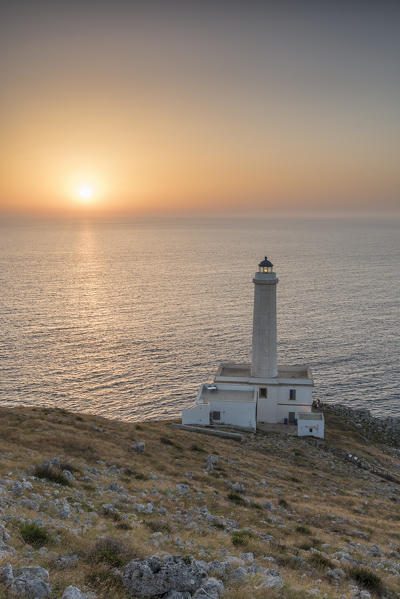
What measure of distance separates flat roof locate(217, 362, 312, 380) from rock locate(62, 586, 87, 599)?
39.2 m

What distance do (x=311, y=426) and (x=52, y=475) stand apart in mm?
30631

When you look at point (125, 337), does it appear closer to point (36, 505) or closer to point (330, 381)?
point (330, 381)

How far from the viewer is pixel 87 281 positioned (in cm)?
15100

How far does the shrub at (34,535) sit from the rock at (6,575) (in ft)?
8.37

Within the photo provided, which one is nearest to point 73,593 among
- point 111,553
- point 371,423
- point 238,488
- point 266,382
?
point 111,553

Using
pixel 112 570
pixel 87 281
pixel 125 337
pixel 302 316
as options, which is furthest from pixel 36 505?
pixel 87 281

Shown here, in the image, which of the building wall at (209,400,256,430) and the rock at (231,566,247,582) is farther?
the building wall at (209,400,256,430)

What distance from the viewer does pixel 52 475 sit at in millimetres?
19594

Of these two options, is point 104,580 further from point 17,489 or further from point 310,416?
point 310,416

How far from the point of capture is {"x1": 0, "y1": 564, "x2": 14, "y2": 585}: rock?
32.5 feet

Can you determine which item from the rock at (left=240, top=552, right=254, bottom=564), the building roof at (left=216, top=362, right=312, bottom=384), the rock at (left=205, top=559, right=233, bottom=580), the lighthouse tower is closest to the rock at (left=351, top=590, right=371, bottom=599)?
the rock at (left=240, top=552, right=254, bottom=564)

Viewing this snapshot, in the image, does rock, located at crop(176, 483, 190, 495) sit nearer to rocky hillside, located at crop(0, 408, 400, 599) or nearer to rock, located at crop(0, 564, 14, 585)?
rocky hillside, located at crop(0, 408, 400, 599)

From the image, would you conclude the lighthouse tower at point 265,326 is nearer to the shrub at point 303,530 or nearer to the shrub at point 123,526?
the shrub at point 303,530

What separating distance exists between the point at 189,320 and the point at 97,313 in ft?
74.8
